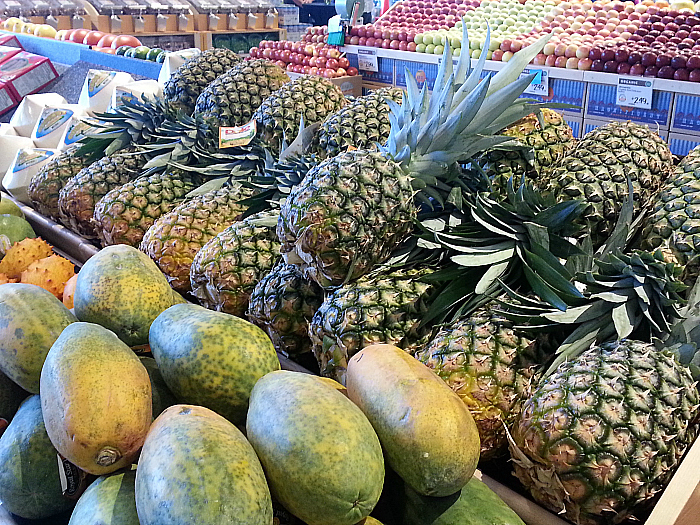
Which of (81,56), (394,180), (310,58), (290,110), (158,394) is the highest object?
(310,58)

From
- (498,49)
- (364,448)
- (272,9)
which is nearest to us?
(364,448)

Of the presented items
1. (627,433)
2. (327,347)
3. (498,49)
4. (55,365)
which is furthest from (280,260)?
(498,49)

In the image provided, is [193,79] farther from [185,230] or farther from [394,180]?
[394,180]

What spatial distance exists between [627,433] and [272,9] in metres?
9.76

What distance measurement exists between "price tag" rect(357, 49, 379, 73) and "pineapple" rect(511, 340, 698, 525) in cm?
545

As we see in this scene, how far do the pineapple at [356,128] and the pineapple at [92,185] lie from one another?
93 cm

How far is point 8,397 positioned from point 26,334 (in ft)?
0.70

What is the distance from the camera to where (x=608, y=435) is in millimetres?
1053

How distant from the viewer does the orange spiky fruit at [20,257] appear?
7.54 feet

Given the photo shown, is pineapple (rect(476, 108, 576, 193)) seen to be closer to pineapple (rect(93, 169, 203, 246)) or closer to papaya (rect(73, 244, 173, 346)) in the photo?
papaya (rect(73, 244, 173, 346))

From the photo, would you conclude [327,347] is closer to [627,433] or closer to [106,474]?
[106,474]

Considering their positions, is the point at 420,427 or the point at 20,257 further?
the point at 20,257

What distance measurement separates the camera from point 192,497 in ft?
2.68

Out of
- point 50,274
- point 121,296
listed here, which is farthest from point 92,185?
point 121,296
